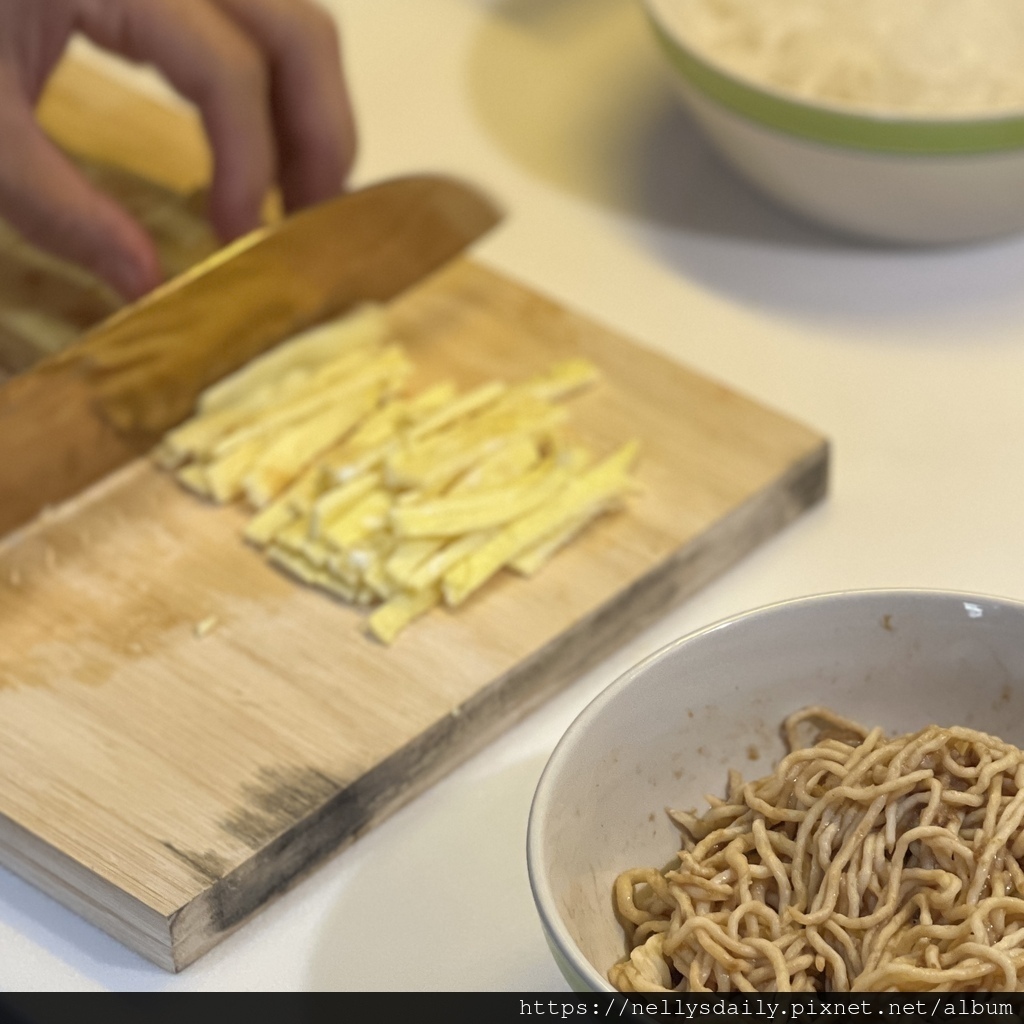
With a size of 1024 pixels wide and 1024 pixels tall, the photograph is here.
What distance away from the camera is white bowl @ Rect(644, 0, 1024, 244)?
1605 millimetres

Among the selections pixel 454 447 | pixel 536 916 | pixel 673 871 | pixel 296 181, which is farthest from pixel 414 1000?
pixel 296 181

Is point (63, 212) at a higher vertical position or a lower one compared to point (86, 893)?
higher

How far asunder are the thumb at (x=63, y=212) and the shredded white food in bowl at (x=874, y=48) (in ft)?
2.22

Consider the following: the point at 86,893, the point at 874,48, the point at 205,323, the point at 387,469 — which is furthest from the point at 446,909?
the point at 874,48

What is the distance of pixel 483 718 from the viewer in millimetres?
1323

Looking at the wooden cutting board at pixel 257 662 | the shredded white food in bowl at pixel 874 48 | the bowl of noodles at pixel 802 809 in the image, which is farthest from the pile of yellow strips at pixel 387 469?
the shredded white food in bowl at pixel 874 48

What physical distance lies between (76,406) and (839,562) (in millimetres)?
772

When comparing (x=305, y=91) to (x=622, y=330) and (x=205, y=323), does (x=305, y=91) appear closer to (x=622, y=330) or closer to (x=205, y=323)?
(x=205, y=323)

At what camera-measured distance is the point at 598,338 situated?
1693mm

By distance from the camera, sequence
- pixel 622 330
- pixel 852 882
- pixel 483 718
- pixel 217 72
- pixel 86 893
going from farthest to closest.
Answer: pixel 622 330
pixel 217 72
pixel 483 718
pixel 86 893
pixel 852 882

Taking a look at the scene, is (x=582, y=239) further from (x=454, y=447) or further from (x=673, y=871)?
(x=673, y=871)

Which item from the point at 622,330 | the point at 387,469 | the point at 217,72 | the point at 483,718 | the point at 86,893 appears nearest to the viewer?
the point at 86,893

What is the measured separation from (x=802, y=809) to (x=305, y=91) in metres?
1.08

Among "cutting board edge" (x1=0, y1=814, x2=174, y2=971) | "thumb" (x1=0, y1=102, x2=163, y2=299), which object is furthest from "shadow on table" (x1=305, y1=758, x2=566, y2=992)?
"thumb" (x1=0, y1=102, x2=163, y2=299)
